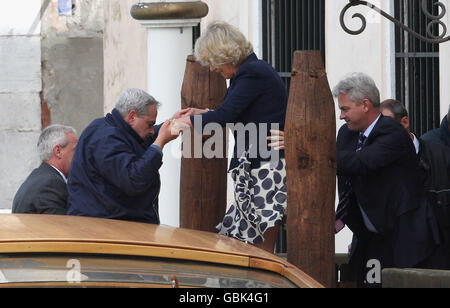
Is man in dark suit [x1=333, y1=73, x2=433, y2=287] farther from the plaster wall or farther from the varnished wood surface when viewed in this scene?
the plaster wall

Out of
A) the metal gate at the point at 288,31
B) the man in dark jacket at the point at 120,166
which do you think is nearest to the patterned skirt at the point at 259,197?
the man in dark jacket at the point at 120,166

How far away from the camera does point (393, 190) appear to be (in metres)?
6.12

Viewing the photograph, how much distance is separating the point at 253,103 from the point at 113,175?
0.84 metres

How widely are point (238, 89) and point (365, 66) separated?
13.7 ft

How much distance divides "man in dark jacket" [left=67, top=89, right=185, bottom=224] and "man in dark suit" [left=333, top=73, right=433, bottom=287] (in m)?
0.98

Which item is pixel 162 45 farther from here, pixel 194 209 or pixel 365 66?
pixel 365 66

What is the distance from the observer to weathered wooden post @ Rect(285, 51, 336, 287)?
566 centimetres

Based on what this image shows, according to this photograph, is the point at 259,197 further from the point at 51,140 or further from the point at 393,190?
the point at 51,140

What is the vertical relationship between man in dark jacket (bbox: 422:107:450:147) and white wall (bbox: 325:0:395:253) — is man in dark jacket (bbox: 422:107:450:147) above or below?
below

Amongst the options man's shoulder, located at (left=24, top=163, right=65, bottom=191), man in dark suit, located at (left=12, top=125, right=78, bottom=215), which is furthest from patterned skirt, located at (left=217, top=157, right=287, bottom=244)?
man's shoulder, located at (left=24, top=163, right=65, bottom=191)

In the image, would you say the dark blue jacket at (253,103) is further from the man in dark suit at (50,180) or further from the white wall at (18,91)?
the white wall at (18,91)

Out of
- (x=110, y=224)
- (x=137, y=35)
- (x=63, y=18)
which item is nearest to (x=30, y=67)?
(x=63, y=18)

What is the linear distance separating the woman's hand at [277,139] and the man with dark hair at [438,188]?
2.60ft

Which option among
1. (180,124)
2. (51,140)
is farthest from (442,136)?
(51,140)
